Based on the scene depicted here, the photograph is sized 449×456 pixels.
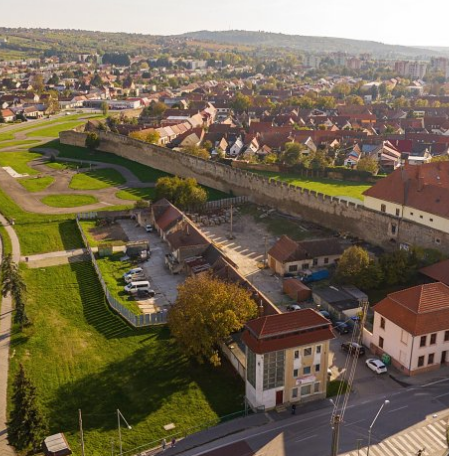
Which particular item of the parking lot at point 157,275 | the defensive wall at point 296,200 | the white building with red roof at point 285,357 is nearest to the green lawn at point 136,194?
the defensive wall at point 296,200

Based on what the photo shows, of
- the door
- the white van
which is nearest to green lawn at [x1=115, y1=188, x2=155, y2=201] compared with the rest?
the white van

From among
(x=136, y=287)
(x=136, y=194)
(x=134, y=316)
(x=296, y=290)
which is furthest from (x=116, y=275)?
(x=136, y=194)

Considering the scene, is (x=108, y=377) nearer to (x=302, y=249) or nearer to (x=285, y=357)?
(x=285, y=357)

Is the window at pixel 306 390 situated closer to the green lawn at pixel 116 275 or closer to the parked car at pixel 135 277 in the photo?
the green lawn at pixel 116 275

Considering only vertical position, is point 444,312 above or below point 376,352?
above

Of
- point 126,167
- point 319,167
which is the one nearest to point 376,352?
point 319,167

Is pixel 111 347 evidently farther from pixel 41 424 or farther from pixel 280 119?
pixel 280 119
